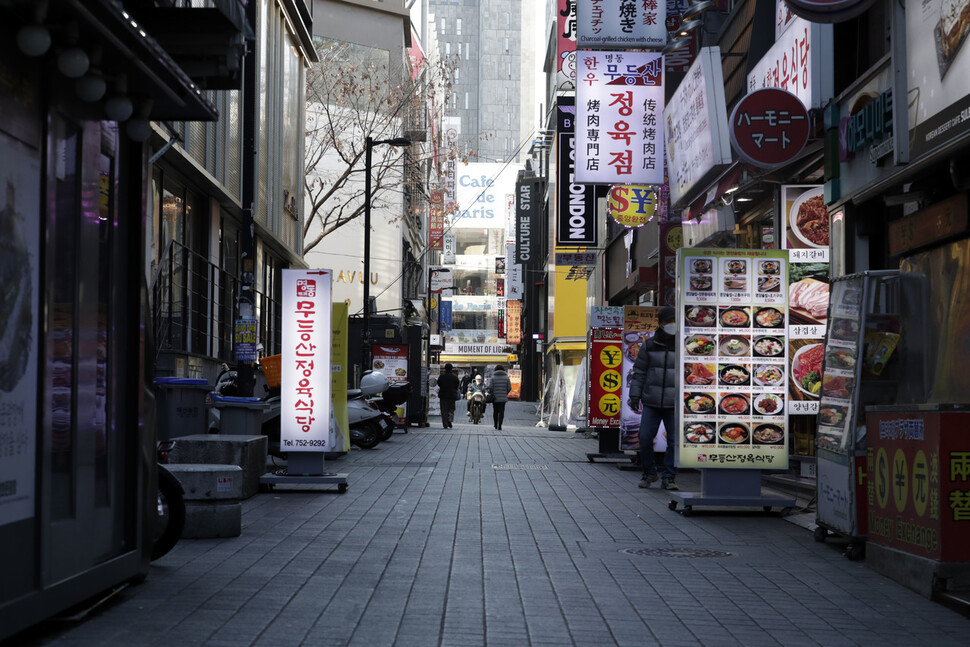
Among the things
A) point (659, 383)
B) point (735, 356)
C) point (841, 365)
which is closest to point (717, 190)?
point (659, 383)

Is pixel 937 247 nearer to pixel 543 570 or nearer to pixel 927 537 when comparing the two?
pixel 927 537

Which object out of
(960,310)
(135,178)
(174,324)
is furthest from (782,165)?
(174,324)

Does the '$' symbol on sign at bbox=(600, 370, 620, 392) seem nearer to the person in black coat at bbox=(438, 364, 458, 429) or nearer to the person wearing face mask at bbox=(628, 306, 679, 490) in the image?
the person wearing face mask at bbox=(628, 306, 679, 490)

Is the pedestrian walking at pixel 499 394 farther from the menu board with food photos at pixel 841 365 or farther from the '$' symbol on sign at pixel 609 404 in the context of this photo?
the menu board with food photos at pixel 841 365

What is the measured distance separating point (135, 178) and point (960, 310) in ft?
21.5

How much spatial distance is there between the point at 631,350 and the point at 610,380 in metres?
1.38

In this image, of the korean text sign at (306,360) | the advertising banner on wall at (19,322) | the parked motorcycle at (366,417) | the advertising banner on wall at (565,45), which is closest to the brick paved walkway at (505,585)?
the advertising banner on wall at (19,322)

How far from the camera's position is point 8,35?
5250 mm

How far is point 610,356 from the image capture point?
1998 cm

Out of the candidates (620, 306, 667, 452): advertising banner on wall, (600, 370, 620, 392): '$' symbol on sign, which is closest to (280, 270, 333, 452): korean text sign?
(620, 306, 667, 452): advertising banner on wall

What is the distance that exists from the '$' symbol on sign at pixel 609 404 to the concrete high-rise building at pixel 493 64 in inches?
6529

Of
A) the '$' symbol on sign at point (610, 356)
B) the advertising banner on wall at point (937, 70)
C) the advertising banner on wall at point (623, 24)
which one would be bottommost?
the '$' symbol on sign at point (610, 356)

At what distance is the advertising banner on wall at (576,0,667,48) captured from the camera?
19828 millimetres

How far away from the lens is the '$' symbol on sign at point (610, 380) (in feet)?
64.9
